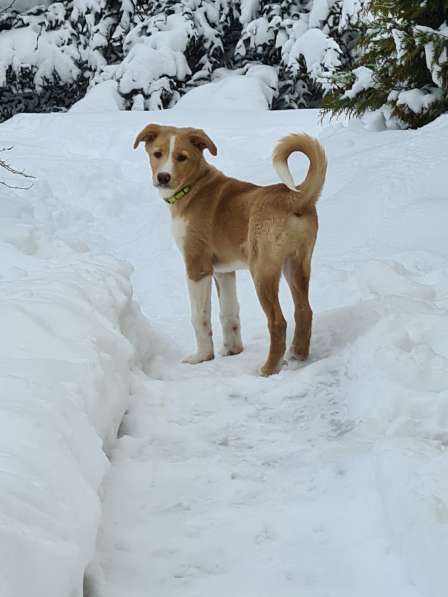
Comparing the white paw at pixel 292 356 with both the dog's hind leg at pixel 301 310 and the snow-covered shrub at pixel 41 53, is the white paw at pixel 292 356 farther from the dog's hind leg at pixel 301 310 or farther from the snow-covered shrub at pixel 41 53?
the snow-covered shrub at pixel 41 53

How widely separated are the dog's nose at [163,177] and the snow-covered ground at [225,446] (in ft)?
2.32

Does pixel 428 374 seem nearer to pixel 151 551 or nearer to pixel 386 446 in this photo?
pixel 386 446

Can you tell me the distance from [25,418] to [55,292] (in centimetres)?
170

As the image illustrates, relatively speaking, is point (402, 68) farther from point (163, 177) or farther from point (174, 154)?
point (163, 177)

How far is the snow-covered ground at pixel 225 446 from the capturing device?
188 centimetres

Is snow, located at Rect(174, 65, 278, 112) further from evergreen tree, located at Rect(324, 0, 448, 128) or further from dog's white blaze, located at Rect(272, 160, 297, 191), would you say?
dog's white blaze, located at Rect(272, 160, 297, 191)

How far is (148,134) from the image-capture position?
4.58 metres

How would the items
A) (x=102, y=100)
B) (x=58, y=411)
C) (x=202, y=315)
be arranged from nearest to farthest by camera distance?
(x=58, y=411), (x=202, y=315), (x=102, y=100)

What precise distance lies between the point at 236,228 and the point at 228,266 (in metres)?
0.33

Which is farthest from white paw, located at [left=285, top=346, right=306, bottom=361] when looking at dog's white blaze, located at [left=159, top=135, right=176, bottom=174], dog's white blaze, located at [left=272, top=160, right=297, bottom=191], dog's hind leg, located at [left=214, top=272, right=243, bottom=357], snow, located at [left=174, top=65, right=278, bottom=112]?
snow, located at [left=174, top=65, right=278, bottom=112]

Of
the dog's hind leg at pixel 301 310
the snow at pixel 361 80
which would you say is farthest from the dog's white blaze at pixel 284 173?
the snow at pixel 361 80

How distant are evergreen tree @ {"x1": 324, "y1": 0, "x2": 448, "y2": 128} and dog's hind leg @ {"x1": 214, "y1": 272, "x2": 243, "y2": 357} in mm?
4613

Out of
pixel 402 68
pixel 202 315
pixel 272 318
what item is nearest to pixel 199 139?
pixel 202 315

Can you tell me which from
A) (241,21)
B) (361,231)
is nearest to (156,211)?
(361,231)
